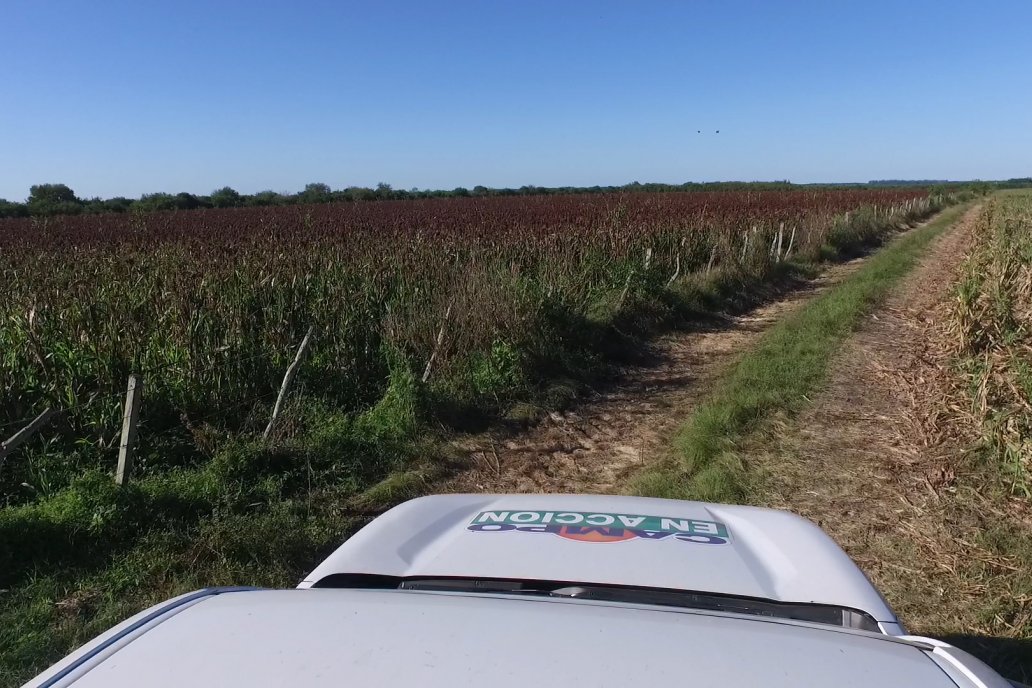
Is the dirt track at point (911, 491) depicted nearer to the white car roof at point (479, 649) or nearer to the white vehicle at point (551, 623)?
the white vehicle at point (551, 623)

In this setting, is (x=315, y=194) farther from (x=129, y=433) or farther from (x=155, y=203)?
(x=129, y=433)

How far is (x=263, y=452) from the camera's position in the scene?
218 inches

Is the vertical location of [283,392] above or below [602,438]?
above

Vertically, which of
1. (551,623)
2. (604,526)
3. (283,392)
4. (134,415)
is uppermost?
(551,623)

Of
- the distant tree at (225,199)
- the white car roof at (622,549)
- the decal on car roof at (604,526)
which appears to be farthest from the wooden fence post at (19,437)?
the distant tree at (225,199)

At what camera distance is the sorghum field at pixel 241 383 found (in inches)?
168

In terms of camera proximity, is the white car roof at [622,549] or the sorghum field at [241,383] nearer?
the white car roof at [622,549]

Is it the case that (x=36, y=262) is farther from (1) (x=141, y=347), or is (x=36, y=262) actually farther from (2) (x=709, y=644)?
(2) (x=709, y=644)

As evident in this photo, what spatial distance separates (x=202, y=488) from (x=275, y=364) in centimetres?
200

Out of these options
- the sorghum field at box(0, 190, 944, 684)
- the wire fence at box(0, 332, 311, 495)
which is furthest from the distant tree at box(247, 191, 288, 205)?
the wire fence at box(0, 332, 311, 495)

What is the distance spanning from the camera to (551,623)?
1.53 m

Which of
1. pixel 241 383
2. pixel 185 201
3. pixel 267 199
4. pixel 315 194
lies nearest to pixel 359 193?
pixel 315 194

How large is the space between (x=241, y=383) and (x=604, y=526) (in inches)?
189

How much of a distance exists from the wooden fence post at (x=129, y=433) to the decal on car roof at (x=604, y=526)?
3.27 metres
